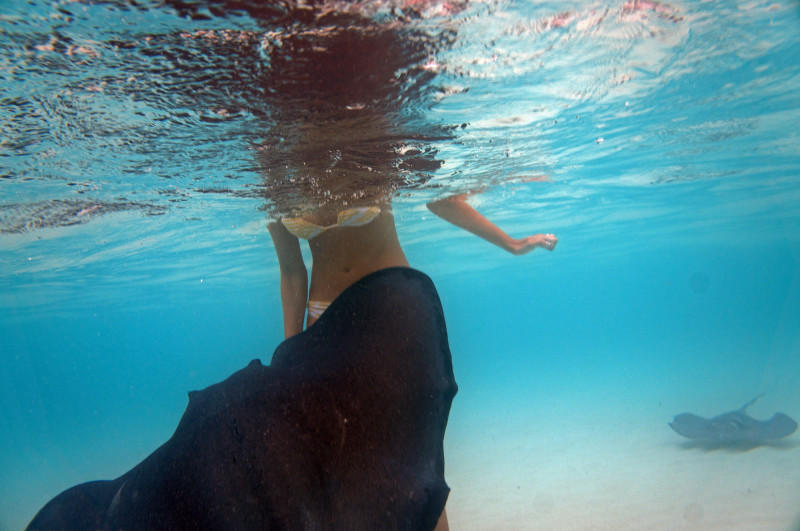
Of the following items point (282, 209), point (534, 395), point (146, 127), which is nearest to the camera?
point (146, 127)

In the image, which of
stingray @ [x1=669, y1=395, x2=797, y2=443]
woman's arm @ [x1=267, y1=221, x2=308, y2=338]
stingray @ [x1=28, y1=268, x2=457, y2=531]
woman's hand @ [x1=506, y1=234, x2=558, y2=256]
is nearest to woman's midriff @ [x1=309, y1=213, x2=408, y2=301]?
woman's arm @ [x1=267, y1=221, x2=308, y2=338]

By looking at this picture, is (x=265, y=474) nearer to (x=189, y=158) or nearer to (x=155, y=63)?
(x=155, y=63)

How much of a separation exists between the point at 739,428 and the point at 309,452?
15.4 m

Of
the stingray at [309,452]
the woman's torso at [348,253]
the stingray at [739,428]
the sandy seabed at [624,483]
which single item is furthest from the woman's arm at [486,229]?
the stingray at [739,428]

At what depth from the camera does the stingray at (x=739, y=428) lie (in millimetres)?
12305

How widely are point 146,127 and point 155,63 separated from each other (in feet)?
5.55

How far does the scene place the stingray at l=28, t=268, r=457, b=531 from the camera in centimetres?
207

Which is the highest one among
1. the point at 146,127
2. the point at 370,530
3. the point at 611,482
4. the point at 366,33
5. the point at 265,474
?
the point at 146,127

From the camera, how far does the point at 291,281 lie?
5.02 meters

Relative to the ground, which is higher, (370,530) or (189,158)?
(189,158)

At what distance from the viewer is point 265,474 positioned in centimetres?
212

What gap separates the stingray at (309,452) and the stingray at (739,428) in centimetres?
1437

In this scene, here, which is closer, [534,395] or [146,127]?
[146,127]

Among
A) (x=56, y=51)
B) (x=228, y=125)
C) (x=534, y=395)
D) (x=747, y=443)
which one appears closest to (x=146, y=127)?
(x=228, y=125)
